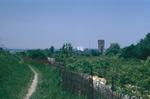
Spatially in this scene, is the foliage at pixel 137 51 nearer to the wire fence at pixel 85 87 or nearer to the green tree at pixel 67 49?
the green tree at pixel 67 49

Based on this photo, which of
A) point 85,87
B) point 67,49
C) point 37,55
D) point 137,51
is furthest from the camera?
point 37,55

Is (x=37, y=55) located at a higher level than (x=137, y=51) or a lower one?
lower

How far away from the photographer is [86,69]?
1163 inches

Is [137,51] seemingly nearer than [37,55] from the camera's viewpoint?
Yes

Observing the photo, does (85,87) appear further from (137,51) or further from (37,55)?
(37,55)

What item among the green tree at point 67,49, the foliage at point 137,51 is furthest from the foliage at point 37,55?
the foliage at point 137,51

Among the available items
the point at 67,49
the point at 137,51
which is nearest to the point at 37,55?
the point at 67,49

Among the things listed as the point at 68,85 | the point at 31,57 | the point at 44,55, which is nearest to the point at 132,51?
the point at 68,85

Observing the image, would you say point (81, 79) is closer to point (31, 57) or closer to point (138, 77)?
point (138, 77)

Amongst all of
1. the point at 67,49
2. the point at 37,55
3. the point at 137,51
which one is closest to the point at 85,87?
the point at 137,51

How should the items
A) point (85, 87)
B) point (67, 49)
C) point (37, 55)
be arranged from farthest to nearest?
point (37, 55) → point (67, 49) → point (85, 87)

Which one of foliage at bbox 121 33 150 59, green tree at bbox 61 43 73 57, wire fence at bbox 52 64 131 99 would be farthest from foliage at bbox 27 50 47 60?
wire fence at bbox 52 64 131 99

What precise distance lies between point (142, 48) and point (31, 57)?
4137 centimetres

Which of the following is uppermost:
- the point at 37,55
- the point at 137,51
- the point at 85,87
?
the point at 137,51
